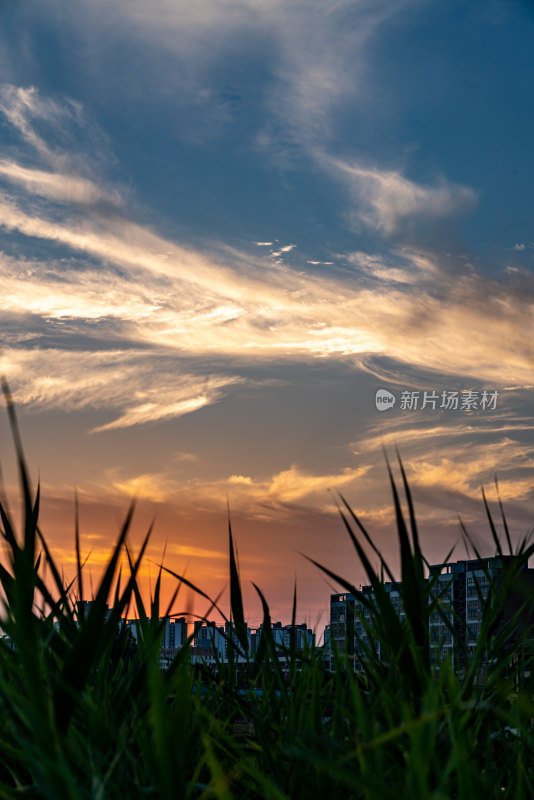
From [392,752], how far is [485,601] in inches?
32.3

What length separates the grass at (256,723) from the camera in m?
1.24

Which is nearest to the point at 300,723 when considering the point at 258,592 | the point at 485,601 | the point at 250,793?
the point at 250,793

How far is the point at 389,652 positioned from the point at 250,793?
0.49 meters

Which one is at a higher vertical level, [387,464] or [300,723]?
[387,464]

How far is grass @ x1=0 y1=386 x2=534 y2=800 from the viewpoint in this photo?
124cm

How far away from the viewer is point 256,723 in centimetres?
187

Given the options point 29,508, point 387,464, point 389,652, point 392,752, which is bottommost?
point 392,752

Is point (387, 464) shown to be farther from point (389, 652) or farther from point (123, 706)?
point (123, 706)

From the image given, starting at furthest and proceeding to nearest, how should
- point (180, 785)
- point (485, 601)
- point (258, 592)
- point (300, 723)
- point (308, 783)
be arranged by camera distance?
1. point (258, 592)
2. point (485, 601)
3. point (300, 723)
4. point (308, 783)
5. point (180, 785)

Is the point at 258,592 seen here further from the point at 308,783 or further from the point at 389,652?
the point at 308,783

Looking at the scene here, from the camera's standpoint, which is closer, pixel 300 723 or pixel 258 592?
pixel 300 723

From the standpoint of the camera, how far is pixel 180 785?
123 centimetres

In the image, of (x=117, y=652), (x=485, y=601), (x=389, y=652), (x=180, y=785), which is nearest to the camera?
(x=180, y=785)

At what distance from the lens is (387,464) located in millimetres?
1710
